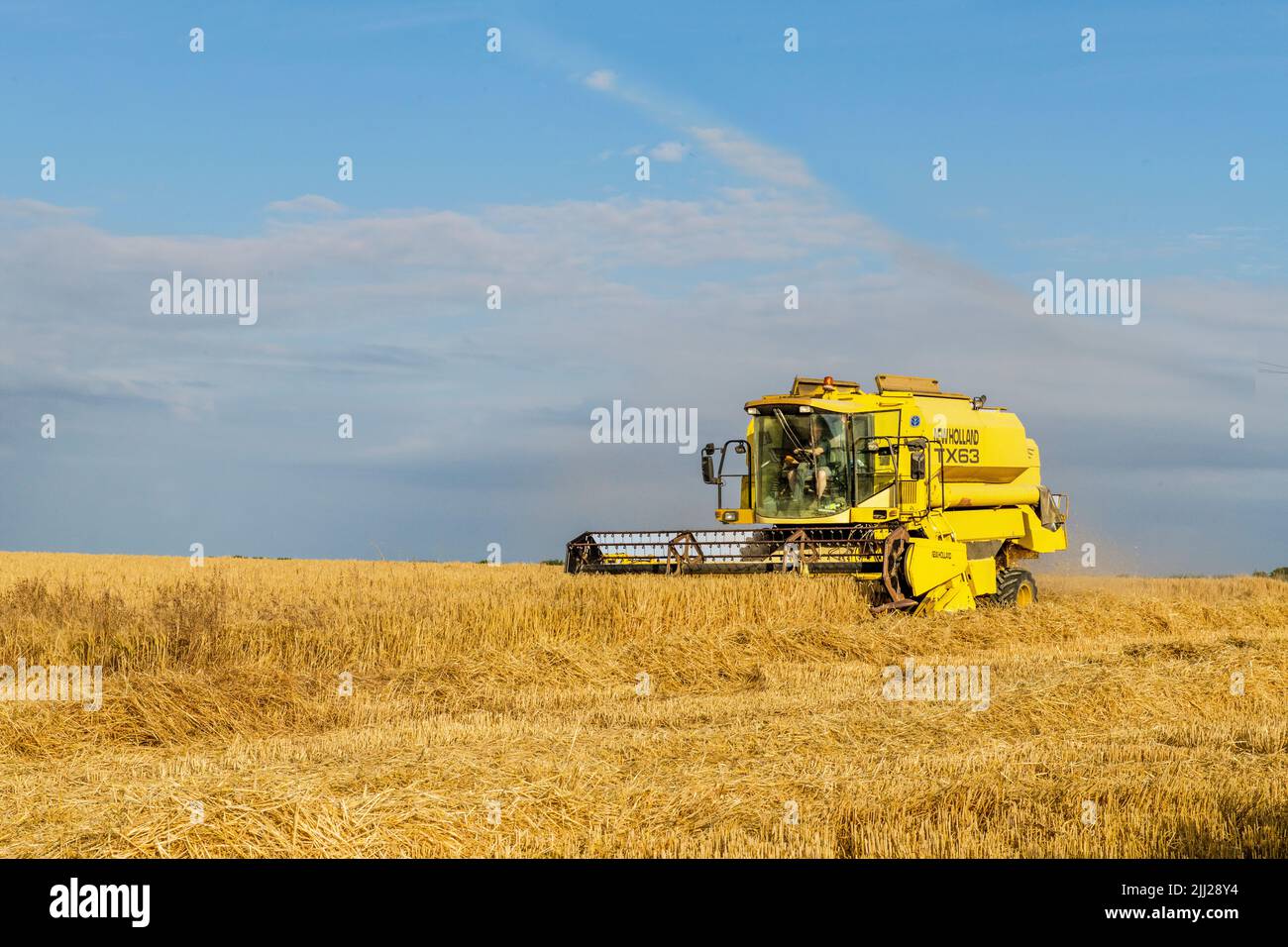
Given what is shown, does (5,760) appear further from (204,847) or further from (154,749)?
(204,847)

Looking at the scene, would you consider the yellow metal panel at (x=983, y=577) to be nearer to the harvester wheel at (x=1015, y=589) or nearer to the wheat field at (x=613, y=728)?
the harvester wheel at (x=1015, y=589)

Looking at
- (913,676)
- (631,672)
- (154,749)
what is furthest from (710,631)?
(154,749)

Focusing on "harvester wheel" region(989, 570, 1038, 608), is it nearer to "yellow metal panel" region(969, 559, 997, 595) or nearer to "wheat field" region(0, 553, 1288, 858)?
"yellow metal panel" region(969, 559, 997, 595)

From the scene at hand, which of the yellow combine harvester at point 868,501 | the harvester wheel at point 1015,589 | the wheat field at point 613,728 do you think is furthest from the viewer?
the harvester wheel at point 1015,589

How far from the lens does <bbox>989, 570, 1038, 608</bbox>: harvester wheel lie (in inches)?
744

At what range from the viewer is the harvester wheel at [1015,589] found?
18906 millimetres

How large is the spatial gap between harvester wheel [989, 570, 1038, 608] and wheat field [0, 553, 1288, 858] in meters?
Result: 0.77

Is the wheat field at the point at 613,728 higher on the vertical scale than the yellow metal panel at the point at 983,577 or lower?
lower

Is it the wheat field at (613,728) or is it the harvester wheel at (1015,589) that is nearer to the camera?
the wheat field at (613,728)

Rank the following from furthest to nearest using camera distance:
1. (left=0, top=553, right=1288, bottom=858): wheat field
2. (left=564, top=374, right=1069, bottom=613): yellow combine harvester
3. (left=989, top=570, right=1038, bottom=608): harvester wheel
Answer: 1. (left=989, top=570, right=1038, bottom=608): harvester wheel
2. (left=564, top=374, right=1069, bottom=613): yellow combine harvester
3. (left=0, top=553, right=1288, bottom=858): wheat field

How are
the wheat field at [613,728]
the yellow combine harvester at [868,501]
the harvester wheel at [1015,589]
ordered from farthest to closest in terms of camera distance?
1. the harvester wheel at [1015,589]
2. the yellow combine harvester at [868,501]
3. the wheat field at [613,728]

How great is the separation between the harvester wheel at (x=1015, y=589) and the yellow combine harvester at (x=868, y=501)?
28 mm

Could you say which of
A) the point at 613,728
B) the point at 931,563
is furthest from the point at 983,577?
the point at 613,728
